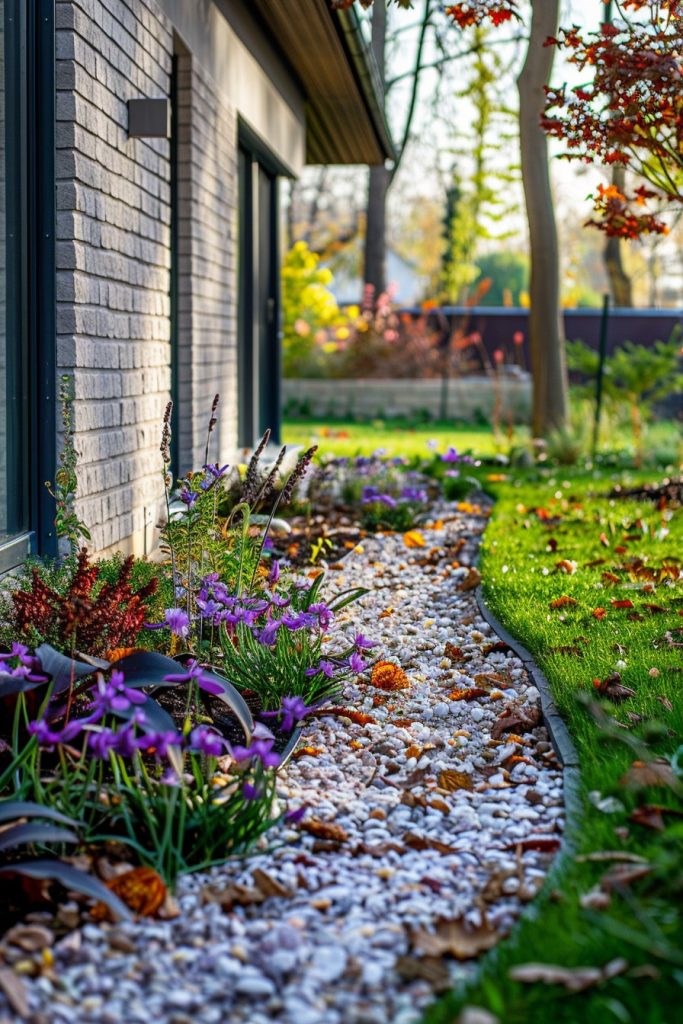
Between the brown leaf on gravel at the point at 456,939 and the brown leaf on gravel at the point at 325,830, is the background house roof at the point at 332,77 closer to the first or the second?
the brown leaf on gravel at the point at 325,830

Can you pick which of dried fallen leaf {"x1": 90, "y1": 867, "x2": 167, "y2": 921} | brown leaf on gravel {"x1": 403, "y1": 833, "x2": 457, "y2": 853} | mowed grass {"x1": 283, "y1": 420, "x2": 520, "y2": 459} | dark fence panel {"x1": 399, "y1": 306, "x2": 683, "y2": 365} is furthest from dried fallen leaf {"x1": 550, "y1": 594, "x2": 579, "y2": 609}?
dark fence panel {"x1": 399, "y1": 306, "x2": 683, "y2": 365}

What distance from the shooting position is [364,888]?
8.45 feet

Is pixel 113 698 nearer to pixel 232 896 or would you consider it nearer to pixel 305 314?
pixel 232 896

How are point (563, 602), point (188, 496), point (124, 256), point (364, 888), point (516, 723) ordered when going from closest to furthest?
1. point (364, 888)
2. point (516, 723)
3. point (188, 496)
4. point (563, 602)
5. point (124, 256)

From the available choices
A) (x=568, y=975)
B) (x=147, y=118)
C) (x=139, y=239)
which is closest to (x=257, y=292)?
(x=139, y=239)

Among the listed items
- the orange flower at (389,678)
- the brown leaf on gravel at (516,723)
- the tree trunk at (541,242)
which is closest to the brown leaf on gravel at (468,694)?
the orange flower at (389,678)

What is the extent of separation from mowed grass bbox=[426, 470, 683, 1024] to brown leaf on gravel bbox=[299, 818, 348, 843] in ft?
1.76

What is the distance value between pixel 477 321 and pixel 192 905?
18690mm

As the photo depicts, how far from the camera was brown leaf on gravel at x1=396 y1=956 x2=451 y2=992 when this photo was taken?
2141mm

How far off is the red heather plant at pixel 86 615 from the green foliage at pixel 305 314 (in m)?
14.7

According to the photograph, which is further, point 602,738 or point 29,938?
point 602,738

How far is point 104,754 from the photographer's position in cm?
256

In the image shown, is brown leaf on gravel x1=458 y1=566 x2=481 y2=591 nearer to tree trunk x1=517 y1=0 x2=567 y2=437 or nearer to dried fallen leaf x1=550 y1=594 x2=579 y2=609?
dried fallen leaf x1=550 y1=594 x2=579 y2=609

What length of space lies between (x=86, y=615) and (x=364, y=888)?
1.03 metres
